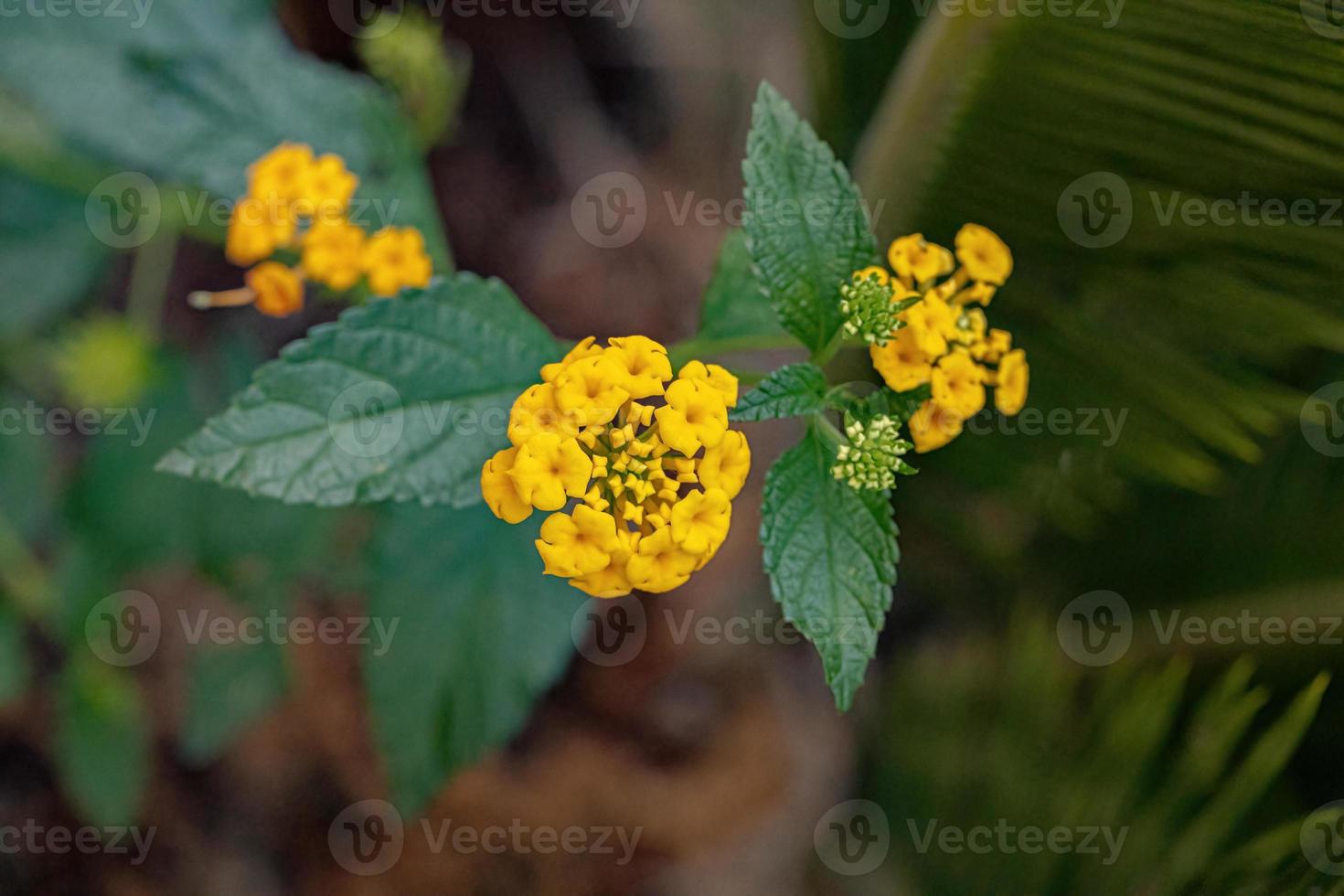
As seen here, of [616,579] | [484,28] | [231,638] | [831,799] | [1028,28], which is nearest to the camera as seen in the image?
[616,579]

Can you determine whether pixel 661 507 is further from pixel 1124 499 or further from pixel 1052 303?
pixel 1124 499

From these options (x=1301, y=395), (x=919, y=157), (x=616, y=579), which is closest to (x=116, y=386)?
(x=616, y=579)

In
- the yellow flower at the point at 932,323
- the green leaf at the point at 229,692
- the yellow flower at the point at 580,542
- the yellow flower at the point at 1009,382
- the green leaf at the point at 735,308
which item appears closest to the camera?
the yellow flower at the point at 580,542

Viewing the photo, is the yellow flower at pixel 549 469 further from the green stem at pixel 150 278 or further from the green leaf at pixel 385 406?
the green stem at pixel 150 278

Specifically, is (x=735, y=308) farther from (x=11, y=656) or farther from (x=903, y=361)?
(x=11, y=656)

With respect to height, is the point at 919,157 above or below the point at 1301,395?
above

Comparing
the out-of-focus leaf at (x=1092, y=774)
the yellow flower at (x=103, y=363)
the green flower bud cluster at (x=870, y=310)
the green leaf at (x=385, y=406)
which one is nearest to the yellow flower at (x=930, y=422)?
the green flower bud cluster at (x=870, y=310)

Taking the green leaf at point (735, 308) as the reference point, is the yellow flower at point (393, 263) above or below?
below
